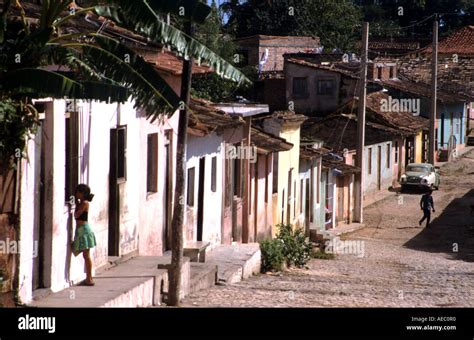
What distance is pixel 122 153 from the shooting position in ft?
50.0

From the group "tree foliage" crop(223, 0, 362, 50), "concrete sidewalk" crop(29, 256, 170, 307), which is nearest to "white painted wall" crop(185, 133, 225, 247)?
"concrete sidewalk" crop(29, 256, 170, 307)

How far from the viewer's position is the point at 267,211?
27.3m

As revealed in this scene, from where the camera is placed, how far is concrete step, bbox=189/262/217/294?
599 inches

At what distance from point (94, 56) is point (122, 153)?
17.0ft

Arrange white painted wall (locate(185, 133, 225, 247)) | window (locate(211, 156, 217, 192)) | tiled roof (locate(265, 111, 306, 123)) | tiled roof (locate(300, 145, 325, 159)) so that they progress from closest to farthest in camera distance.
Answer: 1. white painted wall (locate(185, 133, 225, 247))
2. window (locate(211, 156, 217, 192))
3. tiled roof (locate(265, 111, 306, 123))
4. tiled roof (locate(300, 145, 325, 159))

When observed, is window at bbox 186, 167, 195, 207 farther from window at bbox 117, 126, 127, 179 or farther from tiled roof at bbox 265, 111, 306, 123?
tiled roof at bbox 265, 111, 306, 123

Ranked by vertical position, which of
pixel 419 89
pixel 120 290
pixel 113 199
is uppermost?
pixel 419 89

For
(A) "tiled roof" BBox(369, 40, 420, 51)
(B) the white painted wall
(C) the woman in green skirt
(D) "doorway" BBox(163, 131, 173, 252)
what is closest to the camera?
(C) the woman in green skirt

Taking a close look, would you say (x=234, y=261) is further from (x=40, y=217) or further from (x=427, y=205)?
(x=427, y=205)

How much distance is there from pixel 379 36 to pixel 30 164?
64.0 m

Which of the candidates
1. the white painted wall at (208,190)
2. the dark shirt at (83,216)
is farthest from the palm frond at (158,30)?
the white painted wall at (208,190)

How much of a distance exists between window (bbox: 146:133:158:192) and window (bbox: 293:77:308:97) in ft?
94.4

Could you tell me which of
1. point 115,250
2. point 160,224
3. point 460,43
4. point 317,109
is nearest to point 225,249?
point 160,224

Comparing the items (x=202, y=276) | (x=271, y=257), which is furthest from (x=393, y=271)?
(x=202, y=276)
